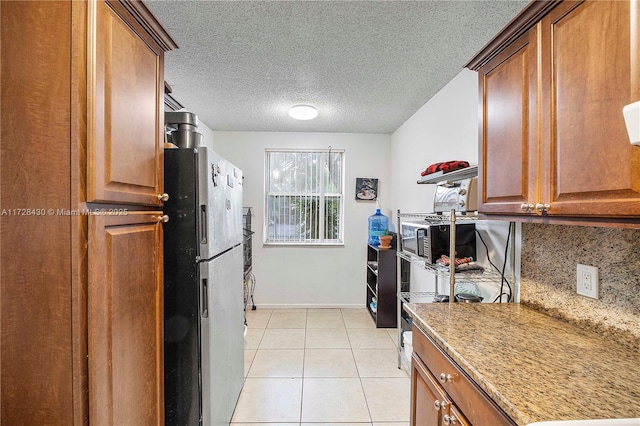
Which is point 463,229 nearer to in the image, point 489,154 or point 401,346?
point 489,154

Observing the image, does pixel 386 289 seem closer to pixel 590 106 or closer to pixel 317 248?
pixel 317 248

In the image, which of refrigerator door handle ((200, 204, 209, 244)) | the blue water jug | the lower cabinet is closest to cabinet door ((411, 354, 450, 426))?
the lower cabinet

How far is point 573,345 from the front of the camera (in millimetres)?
1096

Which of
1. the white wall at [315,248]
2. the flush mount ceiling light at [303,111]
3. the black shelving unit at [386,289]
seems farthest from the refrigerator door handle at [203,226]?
the white wall at [315,248]

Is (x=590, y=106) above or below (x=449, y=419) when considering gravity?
above

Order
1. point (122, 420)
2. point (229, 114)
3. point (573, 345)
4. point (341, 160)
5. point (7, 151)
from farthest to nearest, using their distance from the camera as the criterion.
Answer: point (341, 160) → point (229, 114) → point (573, 345) → point (122, 420) → point (7, 151)

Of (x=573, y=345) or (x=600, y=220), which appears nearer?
(x=600, y=220)

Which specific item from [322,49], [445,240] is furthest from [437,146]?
[322,49]

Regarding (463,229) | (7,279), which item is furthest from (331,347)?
(7,279)

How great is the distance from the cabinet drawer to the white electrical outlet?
67cm

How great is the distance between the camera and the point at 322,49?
1.98 m

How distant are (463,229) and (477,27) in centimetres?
124

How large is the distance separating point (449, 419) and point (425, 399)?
245mm

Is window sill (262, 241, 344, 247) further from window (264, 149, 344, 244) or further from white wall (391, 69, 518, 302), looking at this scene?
white wall (391, 69, 518, 302)
